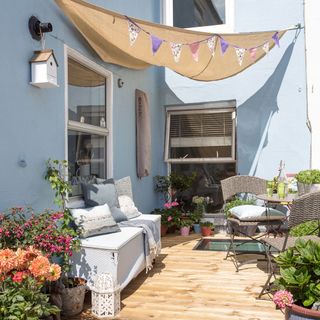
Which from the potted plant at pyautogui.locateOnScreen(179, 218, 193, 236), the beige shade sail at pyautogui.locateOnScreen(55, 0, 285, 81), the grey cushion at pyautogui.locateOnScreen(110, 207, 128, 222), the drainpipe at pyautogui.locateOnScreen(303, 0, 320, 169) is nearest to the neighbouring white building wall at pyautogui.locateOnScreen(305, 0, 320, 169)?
the drainpipe at pyautogui.locateOnScreen(303, 0, 320, 169)

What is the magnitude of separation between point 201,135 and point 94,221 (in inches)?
149

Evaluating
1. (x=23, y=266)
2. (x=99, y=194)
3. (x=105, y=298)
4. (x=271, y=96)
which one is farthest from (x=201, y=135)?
(x=23, y=266)

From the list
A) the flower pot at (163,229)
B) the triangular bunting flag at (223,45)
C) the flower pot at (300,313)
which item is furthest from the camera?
the flower pot at (163,229)

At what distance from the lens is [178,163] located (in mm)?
6781

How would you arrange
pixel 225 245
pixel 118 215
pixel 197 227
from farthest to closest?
pixel 197 227
pixel 225 245
pixel 118 215

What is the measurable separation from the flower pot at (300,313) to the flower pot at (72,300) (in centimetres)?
161

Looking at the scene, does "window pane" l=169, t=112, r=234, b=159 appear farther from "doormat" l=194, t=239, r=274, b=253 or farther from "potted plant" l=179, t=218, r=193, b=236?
"doormat" l=194, t=239, r=274, b=253

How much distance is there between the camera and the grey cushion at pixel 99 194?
368cm

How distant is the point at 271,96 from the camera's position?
6.14 metres

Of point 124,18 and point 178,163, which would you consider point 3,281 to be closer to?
point 124,18

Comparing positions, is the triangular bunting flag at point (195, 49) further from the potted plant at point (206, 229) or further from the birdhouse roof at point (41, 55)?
the potted plant at point (206, 229)

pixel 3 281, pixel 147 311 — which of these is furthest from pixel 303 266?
pixel 3 281

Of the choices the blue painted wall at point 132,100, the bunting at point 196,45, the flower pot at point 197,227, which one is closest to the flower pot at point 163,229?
the blue painted wall at point 132,100

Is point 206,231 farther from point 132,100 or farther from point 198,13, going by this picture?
point 198,13
